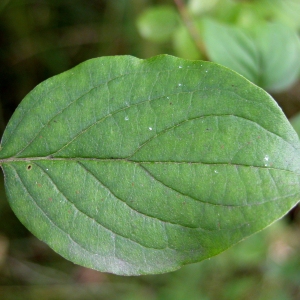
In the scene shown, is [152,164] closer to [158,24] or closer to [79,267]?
Result: [158,24]

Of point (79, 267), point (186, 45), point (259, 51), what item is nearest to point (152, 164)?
point (259, 51)

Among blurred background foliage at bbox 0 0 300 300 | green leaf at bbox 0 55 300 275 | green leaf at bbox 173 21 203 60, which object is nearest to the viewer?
green leaf at bbox 0 55 300 275

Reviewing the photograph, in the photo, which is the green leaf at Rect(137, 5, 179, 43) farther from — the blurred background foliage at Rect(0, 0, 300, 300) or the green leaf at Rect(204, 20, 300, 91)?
the green leaf at Rect(204, 20, 300, 91)

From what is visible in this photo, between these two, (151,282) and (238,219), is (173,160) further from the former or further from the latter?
(151,282)

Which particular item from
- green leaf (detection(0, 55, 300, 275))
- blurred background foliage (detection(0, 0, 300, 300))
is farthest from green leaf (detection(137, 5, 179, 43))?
green leaf (detection(0, 55, 300, 275))

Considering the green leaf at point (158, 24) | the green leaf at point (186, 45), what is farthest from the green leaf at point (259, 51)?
the green leaf at point (158, 24)

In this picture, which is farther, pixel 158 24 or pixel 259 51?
pixel 158 24

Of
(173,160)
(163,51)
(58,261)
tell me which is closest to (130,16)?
(163,51)
